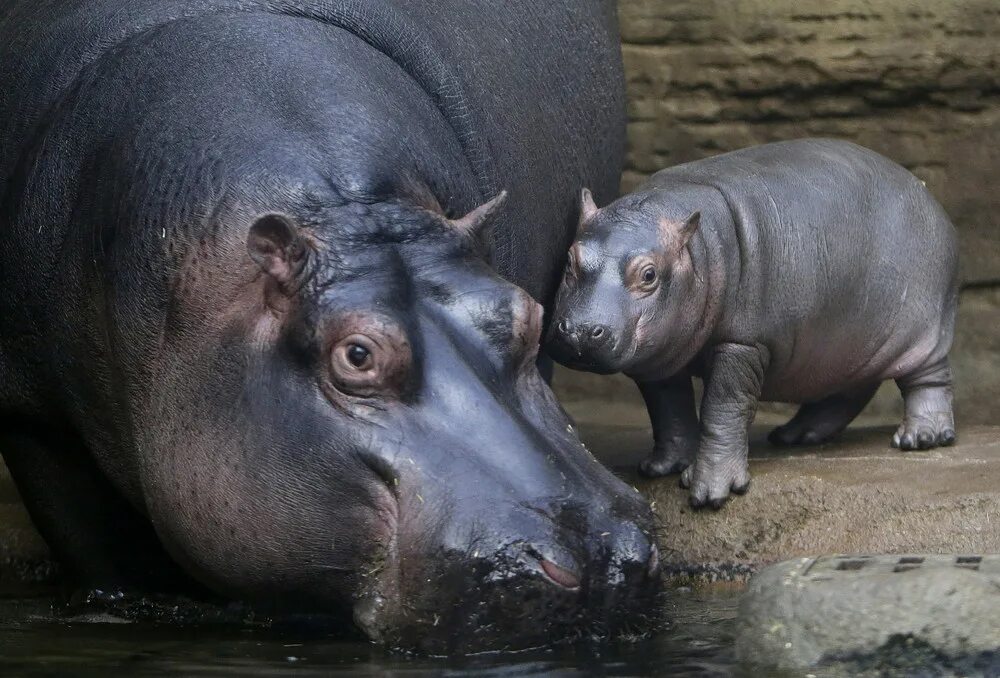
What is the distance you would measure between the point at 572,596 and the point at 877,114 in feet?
13.7

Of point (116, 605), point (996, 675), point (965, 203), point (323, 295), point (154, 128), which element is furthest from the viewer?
point (965, 203)

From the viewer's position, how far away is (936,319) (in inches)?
234

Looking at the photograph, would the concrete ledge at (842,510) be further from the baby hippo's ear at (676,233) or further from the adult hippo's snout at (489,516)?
the adult hippo's snout at (489,516)

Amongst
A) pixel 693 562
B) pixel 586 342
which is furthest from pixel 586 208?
pixel 693 562

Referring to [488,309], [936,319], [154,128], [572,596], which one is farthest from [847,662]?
[936,319]

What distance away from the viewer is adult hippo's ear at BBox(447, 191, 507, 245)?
427cm

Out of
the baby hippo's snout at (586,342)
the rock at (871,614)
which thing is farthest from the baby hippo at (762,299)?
the rock at (871,614)

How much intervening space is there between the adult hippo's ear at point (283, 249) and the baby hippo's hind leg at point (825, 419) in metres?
2.59

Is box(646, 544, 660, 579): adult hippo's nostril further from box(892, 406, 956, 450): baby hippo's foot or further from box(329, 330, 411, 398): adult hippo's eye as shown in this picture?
box(892, 406, 956, 450): baby hippo's foot

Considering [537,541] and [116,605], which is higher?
[537,541]

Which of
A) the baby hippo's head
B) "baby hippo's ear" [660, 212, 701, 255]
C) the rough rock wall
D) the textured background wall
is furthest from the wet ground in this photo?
the rough rock wall

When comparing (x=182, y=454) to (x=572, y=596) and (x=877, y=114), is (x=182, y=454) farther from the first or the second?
(x=877, y=114)

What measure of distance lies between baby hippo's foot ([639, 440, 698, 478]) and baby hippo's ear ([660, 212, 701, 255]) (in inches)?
28.0

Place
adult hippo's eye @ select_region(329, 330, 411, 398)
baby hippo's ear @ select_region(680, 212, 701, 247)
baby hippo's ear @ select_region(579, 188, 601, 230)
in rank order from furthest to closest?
baby hippo's ear @ select_region(579, 188, 601, 230), baby hippo's ear @ select_region(680, 212, 701, 247), adult hippo's eye @ select_region(329, 330, 411, 398)
